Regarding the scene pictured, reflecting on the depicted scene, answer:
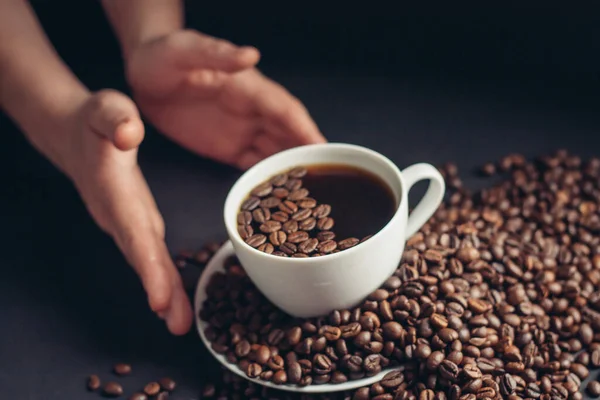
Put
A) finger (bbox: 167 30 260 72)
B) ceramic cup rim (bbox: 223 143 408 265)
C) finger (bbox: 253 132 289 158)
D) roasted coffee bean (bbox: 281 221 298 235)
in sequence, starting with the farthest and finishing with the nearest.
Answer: finger (bbox: 253 132 289 158)
finger (bbox: 167 30 260 72)
roasted coffee bean (bbox: 281 221 298 235)
ceramic cup rim (bbox: 223 143 408 265)

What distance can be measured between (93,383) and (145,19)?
863 mm

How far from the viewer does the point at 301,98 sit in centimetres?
216

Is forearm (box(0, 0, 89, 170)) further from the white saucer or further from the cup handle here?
the cup handle

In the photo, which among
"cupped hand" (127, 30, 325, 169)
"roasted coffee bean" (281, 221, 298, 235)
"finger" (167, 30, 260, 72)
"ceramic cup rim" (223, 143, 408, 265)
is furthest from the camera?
"cupped hand" (127, 30, 325, 169)

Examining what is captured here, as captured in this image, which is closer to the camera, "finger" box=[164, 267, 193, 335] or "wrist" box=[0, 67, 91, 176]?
"finger" box=[164, 267, 193, 335]

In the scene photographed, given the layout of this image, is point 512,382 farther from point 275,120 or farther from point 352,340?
point 275,120

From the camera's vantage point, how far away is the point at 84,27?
2281 mm

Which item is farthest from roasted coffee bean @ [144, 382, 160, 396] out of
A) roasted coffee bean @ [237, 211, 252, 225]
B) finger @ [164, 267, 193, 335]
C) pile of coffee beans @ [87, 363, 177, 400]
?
roasted coffee bean @ [237, 211, 252, 225]

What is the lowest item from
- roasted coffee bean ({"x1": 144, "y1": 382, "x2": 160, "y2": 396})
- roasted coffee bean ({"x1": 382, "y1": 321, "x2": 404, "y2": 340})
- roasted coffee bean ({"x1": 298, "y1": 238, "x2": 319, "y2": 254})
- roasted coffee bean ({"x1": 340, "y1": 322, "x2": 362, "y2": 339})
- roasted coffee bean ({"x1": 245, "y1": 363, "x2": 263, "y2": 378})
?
roasted coffee bean ({"x1": 144, "y1": 382, "x2": 160, "y2": 396})

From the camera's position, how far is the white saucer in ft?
4.49

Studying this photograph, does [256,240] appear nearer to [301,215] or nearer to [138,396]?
[301,215]

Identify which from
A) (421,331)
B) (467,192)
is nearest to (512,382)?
(421,331)

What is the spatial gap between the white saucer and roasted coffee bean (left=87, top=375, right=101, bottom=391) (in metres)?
0.21

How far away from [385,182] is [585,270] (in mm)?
446
